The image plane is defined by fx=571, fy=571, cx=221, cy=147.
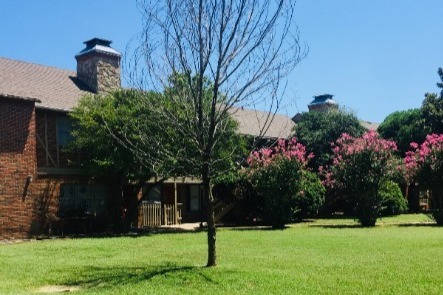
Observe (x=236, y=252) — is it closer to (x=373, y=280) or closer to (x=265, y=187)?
(x=373, y=280)

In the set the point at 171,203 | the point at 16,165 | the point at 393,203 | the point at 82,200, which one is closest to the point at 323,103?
the point at 393,203

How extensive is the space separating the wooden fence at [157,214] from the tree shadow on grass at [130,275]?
51.7 ft

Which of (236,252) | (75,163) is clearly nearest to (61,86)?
(75,163)

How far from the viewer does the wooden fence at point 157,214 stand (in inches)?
1064

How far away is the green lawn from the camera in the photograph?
857 cm

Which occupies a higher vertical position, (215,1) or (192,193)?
(215,1)

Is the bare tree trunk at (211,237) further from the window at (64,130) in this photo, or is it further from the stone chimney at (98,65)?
the stone chimney at (98,65)

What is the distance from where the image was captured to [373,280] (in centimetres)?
887

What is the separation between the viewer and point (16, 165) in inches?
800

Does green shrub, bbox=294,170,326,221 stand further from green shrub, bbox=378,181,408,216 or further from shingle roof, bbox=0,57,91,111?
shingle roof, bbox=0,57,91,111

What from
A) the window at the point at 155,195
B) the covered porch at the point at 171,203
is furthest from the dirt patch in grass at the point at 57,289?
the window at the point at 155,195

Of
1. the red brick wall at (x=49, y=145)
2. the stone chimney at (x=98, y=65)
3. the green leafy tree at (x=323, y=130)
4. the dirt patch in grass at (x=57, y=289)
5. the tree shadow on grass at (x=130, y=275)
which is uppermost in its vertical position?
the stone chimney at (x=98, y=65)

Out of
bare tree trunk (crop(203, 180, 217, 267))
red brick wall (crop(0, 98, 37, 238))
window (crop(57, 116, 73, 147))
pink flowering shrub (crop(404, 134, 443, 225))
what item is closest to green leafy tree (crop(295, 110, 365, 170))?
pink flowering shrub (crop(404, 134, 443, 225))

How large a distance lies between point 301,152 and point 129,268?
43.2ft
